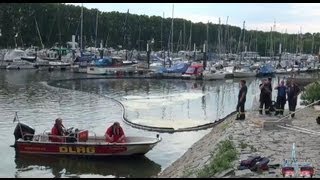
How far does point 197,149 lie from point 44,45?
95.2m

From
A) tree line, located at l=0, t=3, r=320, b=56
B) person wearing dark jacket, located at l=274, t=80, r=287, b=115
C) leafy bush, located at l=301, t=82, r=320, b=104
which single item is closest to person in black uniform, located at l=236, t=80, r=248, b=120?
person wearing dark jacket, located at l=274, t=80, r=287, b=115

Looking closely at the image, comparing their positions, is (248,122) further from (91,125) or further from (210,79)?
(210,79)

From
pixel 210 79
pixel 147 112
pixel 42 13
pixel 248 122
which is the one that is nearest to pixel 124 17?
pixel 42 13

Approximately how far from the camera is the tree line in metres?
107

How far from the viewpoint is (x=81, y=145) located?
58.4 feet

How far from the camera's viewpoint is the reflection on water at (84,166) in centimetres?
1631

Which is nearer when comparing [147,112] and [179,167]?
[179,167]

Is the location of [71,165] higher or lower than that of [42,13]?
lower

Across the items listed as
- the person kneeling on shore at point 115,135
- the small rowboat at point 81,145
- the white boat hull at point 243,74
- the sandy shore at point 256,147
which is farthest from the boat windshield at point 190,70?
the person kneeling on shore at point 115,135

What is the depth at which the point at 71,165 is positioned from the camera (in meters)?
17.4

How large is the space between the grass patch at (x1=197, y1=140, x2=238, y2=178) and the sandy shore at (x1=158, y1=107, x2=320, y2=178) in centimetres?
19

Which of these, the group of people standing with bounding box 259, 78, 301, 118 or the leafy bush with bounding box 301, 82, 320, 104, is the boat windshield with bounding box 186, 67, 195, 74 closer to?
the leafy bush with bounding box 301, 82, 320, 104

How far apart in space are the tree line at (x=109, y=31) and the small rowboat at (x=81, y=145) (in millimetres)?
76068

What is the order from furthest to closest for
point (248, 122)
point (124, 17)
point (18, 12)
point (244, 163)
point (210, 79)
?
point (124, 17), point (18, 12), point (210, 79), point (248, 122), point (244, 163)
